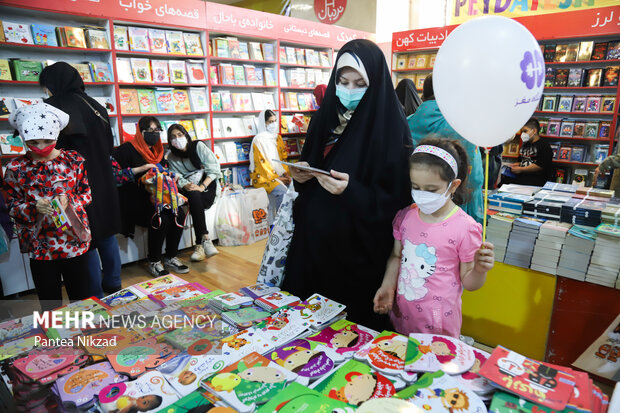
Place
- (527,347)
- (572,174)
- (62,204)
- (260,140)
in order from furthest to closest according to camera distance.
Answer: (572,174), (260,140), (527,347), (62,204)

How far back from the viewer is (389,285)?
1.50 meters

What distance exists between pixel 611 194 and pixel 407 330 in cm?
194

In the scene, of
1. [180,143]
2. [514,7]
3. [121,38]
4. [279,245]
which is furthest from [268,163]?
[514,7]

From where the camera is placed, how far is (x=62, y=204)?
2.19 metres

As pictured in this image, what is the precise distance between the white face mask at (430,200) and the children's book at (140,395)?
975 mm

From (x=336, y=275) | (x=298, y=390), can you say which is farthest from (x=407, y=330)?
(x=298, y=390)

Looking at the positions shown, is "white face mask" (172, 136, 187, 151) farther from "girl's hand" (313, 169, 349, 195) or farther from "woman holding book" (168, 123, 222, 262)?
"girl's hand" (313, 169, 349, 195)

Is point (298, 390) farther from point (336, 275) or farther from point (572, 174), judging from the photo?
point (572, 174)

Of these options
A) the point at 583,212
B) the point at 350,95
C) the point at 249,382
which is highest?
the point at 350,95

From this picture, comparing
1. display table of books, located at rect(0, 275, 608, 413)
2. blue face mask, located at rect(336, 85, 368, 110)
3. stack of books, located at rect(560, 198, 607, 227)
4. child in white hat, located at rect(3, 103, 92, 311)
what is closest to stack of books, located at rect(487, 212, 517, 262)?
stack of books, located at rect(560, 198, 607, 227)

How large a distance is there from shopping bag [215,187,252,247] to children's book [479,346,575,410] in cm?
377

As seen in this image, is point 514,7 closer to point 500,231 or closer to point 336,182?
point 500,231

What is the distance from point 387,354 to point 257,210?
375 centimetres

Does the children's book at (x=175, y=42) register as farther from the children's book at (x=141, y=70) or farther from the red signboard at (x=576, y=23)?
the red signboard at (x=576, y=23)
